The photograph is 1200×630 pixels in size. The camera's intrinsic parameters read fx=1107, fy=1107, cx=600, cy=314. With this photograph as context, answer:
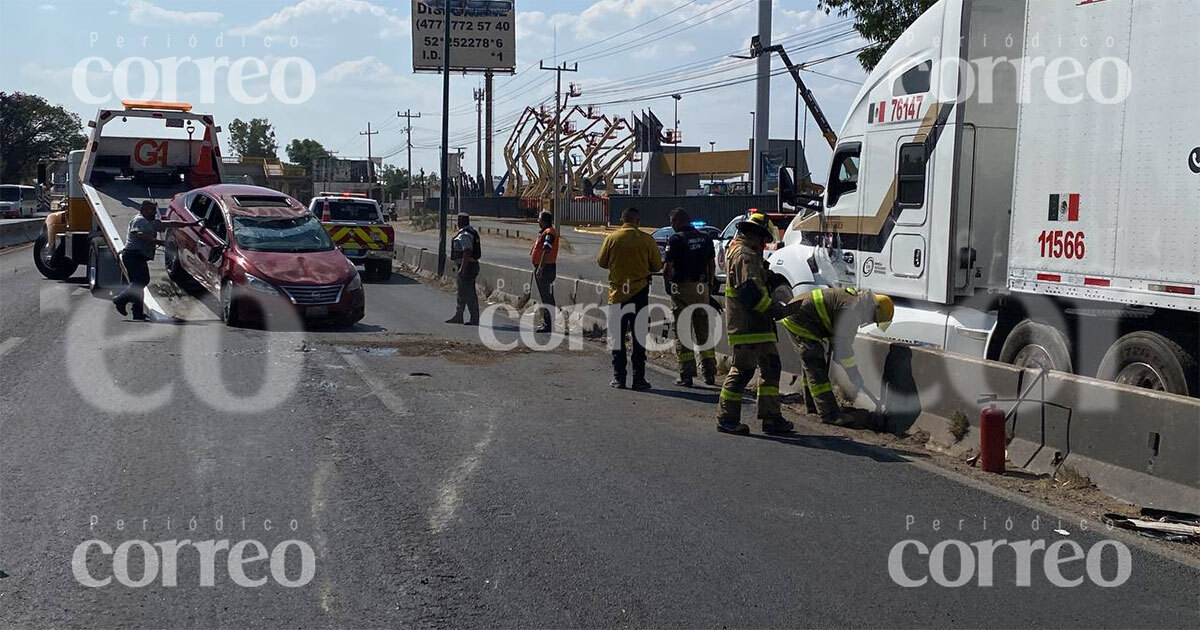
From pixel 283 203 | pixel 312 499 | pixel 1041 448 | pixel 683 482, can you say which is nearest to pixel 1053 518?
pixel 1041 448

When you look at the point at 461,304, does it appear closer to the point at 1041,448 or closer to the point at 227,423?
the point at 227,423

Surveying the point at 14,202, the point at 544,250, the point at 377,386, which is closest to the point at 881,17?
the point at 544,250

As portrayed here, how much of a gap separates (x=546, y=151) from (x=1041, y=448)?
249 ft

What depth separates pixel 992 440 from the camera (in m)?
7.83

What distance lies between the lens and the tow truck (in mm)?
19562

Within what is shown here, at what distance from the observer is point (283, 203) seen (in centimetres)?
1703

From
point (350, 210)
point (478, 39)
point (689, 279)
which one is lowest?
point (689, 279)

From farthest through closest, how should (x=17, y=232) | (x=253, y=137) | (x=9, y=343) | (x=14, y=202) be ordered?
(x=253, y=137)
(x=14, y=202)
(x=17, y=232)
(x=9, y=343)

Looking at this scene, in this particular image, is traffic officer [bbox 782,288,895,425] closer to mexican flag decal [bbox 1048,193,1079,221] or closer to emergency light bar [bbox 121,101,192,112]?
mexican flag decal [bbox 1048,193,1079,221]

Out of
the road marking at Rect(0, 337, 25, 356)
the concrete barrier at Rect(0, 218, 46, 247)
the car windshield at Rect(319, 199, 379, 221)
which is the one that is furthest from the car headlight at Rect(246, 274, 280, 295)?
the concrete barrier at Rect(0, 218, 46, 247)

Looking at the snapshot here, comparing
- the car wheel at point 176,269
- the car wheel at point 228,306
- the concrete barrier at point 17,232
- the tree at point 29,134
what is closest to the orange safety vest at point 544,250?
the car wheel at point 228,306

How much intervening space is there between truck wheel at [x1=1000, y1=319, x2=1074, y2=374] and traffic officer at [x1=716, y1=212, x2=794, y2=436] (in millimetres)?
2261

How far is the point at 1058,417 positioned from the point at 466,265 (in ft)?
33.2

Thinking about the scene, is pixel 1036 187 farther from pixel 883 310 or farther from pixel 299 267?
pixel 299 267
